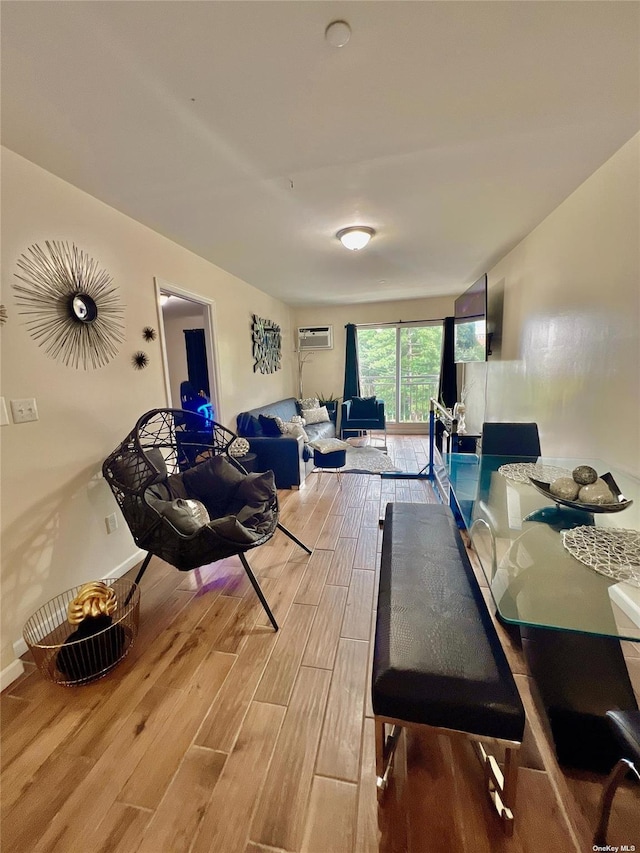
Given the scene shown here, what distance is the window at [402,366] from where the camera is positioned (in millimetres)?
6113

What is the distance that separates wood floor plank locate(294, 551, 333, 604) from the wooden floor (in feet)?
0.30

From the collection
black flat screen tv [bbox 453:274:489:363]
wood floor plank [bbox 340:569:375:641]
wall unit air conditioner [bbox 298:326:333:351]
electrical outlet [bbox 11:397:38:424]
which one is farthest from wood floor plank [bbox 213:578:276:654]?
wall unit air conditioner [bbox 298:326:333:351]

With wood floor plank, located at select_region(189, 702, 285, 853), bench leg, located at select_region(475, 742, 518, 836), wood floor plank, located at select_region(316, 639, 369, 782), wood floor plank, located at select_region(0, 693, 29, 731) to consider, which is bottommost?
wood floor plank, located at select_region(0, 693, 29, 731)

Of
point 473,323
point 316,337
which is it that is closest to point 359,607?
point 473,323

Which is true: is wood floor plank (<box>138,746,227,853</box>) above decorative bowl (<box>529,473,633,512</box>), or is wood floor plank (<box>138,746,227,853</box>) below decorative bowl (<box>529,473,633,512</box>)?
below

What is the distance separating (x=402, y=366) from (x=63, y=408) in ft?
17.9

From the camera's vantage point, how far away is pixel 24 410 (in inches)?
65.3

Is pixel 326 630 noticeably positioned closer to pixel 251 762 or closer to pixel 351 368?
pixel 251 762

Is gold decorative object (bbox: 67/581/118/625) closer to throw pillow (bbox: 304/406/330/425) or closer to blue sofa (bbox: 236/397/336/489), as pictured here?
blue sofa (bbox: 236/397/336/489)

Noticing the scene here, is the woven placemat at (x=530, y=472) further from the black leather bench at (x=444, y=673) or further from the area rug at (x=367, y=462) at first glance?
the area rug at (x=367, y=462)

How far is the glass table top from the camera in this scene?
0.94 meters

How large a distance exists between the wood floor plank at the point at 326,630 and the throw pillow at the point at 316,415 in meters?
3.48

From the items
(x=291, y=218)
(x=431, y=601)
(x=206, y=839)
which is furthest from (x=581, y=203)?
(x=206, y=839)

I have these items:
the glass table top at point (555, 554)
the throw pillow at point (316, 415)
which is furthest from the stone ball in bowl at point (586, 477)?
the throw pillow at point (316, 415)
